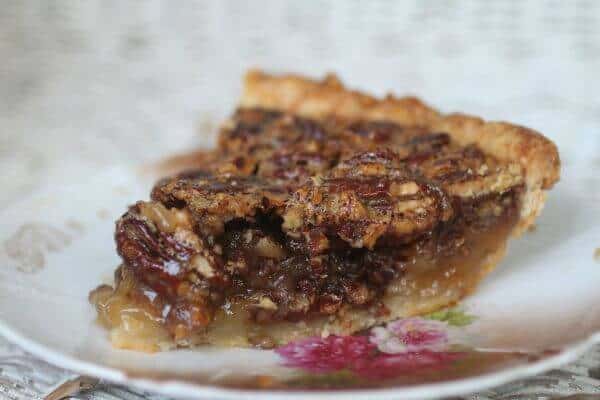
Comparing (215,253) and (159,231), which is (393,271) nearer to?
(215,253)

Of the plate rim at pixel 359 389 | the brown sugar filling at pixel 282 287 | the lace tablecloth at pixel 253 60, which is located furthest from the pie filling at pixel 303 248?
the lace tablecloth at pixel 253 60


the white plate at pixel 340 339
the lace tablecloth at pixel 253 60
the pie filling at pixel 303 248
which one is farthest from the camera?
the lace tablecloth at pixel 253 60

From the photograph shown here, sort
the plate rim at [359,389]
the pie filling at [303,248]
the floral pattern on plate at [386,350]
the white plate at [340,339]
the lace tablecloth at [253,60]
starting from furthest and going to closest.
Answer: the lace tablecloth at [253,60]
the pie filling at [303,248]
the floral pattern on plate at [386,350]
the white plate at [340,339]
the plate rim at [359,389]

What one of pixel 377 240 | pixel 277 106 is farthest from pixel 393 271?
pixel 277 106

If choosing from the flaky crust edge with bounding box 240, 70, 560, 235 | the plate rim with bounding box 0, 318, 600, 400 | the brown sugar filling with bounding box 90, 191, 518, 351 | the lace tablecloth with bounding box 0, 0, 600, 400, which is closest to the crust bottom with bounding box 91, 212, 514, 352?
the brown sugar filling with bounding box 90, 191, 518, 351

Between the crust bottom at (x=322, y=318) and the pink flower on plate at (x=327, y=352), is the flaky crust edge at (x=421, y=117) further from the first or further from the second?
the pink flower on plate at (x=327, y=352)

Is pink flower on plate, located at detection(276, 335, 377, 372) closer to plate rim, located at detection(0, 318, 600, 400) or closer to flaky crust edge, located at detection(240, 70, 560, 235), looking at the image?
plate rim, located at detection(0, 318, 600, 400)

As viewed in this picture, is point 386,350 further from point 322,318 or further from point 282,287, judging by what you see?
point 282,287

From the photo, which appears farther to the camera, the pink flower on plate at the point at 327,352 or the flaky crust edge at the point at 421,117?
the flaky crust edge at the point at 421,117
